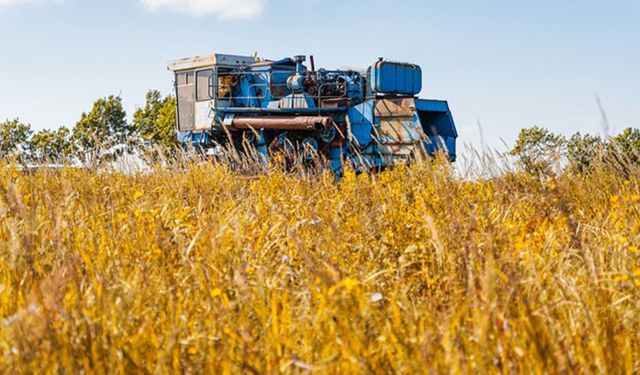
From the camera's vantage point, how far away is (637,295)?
9.82ft

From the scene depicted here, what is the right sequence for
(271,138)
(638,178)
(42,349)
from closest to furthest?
(42,349)
(638,178)
(271,138)

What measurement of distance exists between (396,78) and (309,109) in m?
1.85

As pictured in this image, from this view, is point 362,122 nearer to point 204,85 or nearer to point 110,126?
point 204,85

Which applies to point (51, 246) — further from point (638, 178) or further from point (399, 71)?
point (399, 71)

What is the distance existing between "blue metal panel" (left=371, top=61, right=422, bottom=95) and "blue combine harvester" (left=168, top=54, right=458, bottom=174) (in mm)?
20

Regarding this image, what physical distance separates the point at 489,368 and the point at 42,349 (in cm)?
131

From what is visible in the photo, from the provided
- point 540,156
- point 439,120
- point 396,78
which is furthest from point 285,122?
point 540,156

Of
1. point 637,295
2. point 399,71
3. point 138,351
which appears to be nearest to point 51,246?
point 138,351

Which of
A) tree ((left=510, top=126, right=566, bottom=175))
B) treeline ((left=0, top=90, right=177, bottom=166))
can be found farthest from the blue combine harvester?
treeline ((left=0, top=90, right=177, bottom=166))

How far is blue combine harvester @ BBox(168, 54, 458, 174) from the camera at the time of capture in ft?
48.2

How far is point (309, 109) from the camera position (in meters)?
15.9

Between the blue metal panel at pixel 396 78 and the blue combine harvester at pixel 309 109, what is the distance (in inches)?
0.8

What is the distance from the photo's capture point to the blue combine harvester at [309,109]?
1469 centimetres

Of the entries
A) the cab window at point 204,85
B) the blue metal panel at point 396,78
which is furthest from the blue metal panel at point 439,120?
the cab window at point 204,85
